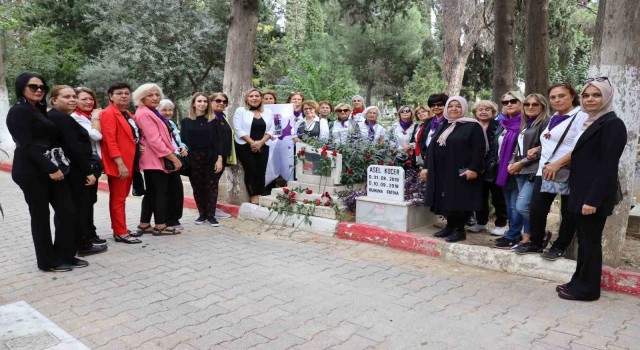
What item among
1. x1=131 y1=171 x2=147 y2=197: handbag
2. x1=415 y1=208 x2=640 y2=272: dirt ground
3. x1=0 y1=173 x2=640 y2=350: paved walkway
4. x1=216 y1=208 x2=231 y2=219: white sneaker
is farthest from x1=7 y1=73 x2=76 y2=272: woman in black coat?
x1=415 y1=208 x2=640 y2=272: dirt ground

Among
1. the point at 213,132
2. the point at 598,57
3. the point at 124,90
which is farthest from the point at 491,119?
the point at 124,90

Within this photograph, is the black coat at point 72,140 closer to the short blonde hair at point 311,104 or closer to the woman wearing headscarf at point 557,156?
the short blonde hair at point 311,104

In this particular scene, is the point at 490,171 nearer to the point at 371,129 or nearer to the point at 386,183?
the point at 386,183

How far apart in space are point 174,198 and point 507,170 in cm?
405

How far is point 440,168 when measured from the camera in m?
5.22

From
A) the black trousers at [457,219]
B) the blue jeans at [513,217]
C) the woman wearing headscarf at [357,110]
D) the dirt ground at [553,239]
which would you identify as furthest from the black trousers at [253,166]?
the blue jeans at [513,217]

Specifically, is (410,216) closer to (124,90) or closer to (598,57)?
(598,57)

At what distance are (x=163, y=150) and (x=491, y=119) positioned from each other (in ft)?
12.6

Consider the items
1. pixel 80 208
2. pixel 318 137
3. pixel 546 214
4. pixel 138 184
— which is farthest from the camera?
pixel 318 137

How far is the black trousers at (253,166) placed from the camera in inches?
273

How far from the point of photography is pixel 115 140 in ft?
17.3

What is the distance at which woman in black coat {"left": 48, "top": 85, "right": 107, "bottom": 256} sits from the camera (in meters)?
4.52

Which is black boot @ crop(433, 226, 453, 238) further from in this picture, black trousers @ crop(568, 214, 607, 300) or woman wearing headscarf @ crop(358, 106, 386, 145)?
woman wearing headscarf @ crop(358, 106, 386, 145)

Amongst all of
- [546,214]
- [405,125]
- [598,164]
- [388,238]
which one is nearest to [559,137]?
[598,164]
